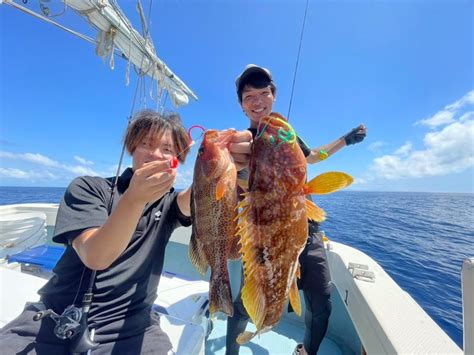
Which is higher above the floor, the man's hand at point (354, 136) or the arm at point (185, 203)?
the man's hand at point (354, 136)

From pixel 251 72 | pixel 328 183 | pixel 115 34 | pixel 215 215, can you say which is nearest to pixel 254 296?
pixel 215 215

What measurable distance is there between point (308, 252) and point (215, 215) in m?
1.66

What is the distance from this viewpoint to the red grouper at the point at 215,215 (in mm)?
1495

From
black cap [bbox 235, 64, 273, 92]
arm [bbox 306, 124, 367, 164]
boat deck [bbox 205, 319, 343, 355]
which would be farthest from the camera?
boat deck [bbox 205, 319, 343, 355]

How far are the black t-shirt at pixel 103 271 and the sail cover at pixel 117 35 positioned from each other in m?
4.05

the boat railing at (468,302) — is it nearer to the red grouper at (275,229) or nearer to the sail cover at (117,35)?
the red grouper at (275,229)

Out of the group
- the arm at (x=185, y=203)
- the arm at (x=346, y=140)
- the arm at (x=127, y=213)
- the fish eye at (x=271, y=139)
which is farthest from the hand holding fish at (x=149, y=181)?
the arm at (x=346, y=140)

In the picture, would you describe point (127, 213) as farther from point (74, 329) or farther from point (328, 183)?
point (328, 183)

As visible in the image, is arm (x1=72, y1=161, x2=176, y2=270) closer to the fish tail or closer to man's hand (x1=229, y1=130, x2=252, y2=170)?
man's hand (x1=229, y1=130, x2=252, y2=170)

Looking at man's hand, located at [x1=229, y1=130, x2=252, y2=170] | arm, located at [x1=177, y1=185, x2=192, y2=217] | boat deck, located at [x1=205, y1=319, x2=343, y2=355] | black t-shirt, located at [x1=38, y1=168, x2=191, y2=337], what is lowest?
boat deck, located at [x1=205, y1=319, x2=343, y2=355]

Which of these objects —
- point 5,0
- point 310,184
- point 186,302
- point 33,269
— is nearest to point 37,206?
point 33,269

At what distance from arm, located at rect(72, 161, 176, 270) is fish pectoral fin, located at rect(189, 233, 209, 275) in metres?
0.44

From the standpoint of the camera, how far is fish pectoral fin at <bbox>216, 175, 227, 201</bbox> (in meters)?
1.41

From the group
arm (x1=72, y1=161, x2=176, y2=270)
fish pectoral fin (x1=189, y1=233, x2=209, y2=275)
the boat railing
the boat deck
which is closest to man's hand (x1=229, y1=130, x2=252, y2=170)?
arm (x1=72, y1=161, x2=176, y2=270)
